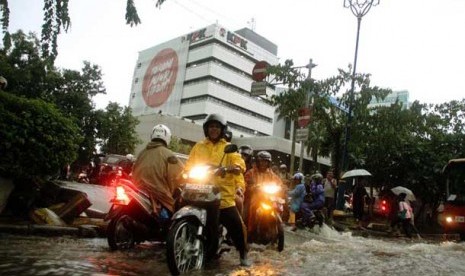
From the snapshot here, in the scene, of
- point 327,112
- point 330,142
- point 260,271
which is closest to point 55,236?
point 260,271

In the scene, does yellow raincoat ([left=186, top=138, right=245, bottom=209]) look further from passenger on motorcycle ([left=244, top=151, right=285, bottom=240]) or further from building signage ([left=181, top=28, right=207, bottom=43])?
building signage ([left=181, top=28, right=207, bottom=43])

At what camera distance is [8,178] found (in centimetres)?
720

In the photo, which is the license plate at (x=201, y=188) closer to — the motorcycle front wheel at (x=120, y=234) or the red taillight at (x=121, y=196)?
the red taillight at (x=121, y=196)

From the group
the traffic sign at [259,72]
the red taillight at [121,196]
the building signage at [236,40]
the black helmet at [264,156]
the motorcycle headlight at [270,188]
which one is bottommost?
the red taillight at [121,196]

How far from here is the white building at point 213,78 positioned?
83.7 meters

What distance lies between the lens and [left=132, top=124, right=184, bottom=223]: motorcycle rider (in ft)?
19.0

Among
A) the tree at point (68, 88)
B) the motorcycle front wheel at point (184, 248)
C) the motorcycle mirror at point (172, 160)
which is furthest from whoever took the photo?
the tree at point (68, 88)

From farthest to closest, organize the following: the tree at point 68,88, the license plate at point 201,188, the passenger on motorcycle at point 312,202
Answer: the tree at point 68,88 < the passenger on motorcycle at point 312,202 < the license plate at point 201,188

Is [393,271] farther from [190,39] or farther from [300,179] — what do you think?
[190,39]

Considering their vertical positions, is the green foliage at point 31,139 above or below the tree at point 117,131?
below

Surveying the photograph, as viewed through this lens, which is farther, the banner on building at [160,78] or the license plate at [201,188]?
the banner on building at [160,78]

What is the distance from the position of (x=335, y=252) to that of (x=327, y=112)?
490 inches

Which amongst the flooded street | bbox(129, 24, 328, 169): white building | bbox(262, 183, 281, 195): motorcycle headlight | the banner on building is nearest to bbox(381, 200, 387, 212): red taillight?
the flooded street

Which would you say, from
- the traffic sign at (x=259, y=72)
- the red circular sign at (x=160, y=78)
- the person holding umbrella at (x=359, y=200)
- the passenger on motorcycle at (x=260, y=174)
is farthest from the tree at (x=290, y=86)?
the red circular sign at (x=160, y=78)
